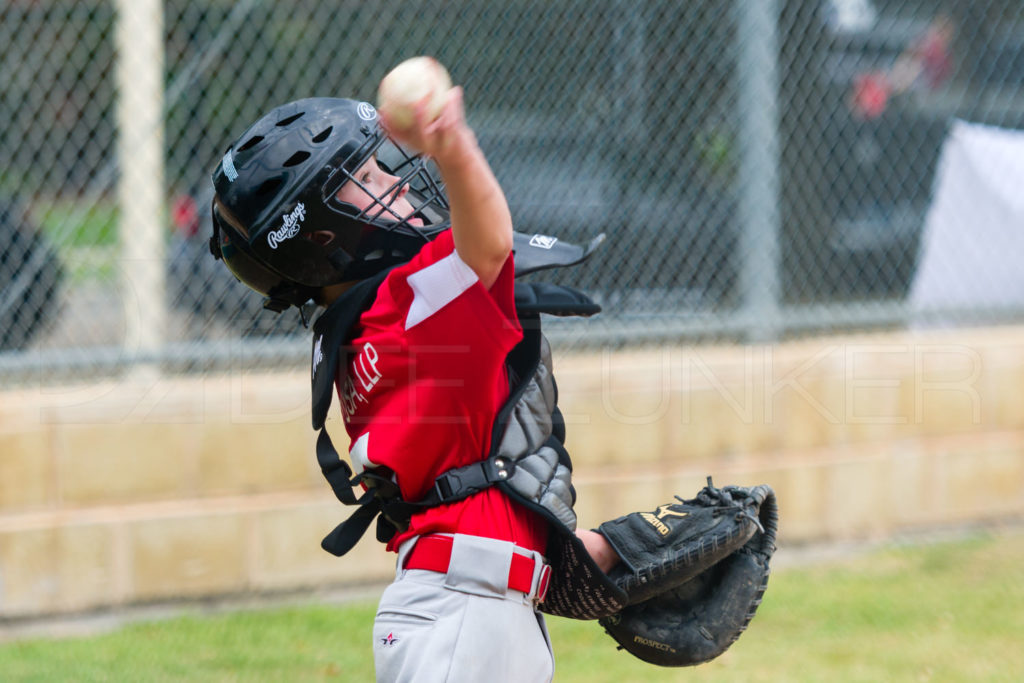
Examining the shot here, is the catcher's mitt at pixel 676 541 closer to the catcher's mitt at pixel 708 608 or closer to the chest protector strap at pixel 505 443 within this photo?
the catcher's mitt at pixel 708 608

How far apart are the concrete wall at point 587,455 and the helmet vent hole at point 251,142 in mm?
2455

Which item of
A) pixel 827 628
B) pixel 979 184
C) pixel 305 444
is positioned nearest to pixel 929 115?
pixel 979 184

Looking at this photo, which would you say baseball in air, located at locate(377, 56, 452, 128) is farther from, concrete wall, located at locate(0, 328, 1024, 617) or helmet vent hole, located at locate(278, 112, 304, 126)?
concrete wall, located at locate(0, 328, 1024, 617)

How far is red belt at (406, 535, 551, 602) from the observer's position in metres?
2.39

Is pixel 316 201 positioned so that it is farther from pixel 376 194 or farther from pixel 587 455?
pixel 587 455

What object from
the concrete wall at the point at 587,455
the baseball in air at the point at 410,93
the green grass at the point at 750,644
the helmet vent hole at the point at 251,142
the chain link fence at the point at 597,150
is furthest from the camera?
the chain link fence at the point at 597,150

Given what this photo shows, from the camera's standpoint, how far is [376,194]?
2473 millimetres

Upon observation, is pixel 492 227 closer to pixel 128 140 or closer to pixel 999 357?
pixel 128 140

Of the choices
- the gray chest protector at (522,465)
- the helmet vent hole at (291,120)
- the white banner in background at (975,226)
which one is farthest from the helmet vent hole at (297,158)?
the white banner in background at (975,226)

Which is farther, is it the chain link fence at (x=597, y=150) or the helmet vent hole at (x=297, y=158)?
the chain link fence at (x=597, y=150)

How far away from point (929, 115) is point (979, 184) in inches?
18.4

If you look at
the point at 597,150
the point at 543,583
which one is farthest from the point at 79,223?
the point at 543,583

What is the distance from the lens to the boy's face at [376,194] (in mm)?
2398

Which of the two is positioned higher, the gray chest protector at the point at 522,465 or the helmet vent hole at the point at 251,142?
the helmet vent hole at the point at 251,142
